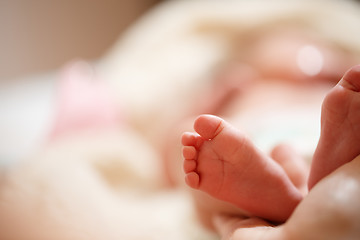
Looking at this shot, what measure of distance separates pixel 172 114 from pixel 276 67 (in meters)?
0.36

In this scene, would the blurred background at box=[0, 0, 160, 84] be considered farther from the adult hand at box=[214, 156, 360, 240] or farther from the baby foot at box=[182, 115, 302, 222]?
the adult hand at box=[214, 156, 360, 240]

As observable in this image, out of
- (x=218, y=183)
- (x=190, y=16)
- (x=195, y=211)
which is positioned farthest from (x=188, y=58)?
(x=218, y=183)

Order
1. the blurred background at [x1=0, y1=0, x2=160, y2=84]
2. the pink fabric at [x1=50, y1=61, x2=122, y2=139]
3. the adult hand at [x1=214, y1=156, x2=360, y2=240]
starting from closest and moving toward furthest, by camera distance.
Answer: the adult hand at [x1=214, y1=156, x2=360, y2=240] → the pink fabric at [x1=50, y1=61, x2=122, y2=139] → the blurred background at [x1=0, y1=0, x2=160, y2=84]

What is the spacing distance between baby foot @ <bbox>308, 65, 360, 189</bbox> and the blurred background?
5.95 ft

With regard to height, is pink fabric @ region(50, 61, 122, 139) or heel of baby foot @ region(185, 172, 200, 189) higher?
pink fabric @ region(50, 61, 122, 139)

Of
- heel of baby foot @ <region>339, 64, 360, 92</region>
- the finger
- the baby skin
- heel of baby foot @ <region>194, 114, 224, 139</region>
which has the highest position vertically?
heel of baby foot @ <region>194, 114, 224, 139</region>

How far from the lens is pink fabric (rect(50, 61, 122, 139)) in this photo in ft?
3.82

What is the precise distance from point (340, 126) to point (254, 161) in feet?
0.33

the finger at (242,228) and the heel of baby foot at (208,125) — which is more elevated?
the heel of baby foot at (208,125)

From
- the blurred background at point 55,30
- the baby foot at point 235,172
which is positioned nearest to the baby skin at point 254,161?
the baby foot at point 235,172

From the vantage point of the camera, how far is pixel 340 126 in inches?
16.6

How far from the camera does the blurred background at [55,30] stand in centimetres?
196

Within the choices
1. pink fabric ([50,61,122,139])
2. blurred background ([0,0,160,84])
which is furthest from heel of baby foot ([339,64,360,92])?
blurred background ([0,0,160,84])

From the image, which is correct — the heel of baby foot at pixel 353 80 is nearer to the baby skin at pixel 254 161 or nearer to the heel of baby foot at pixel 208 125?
the baby skin at pixel 254 161
